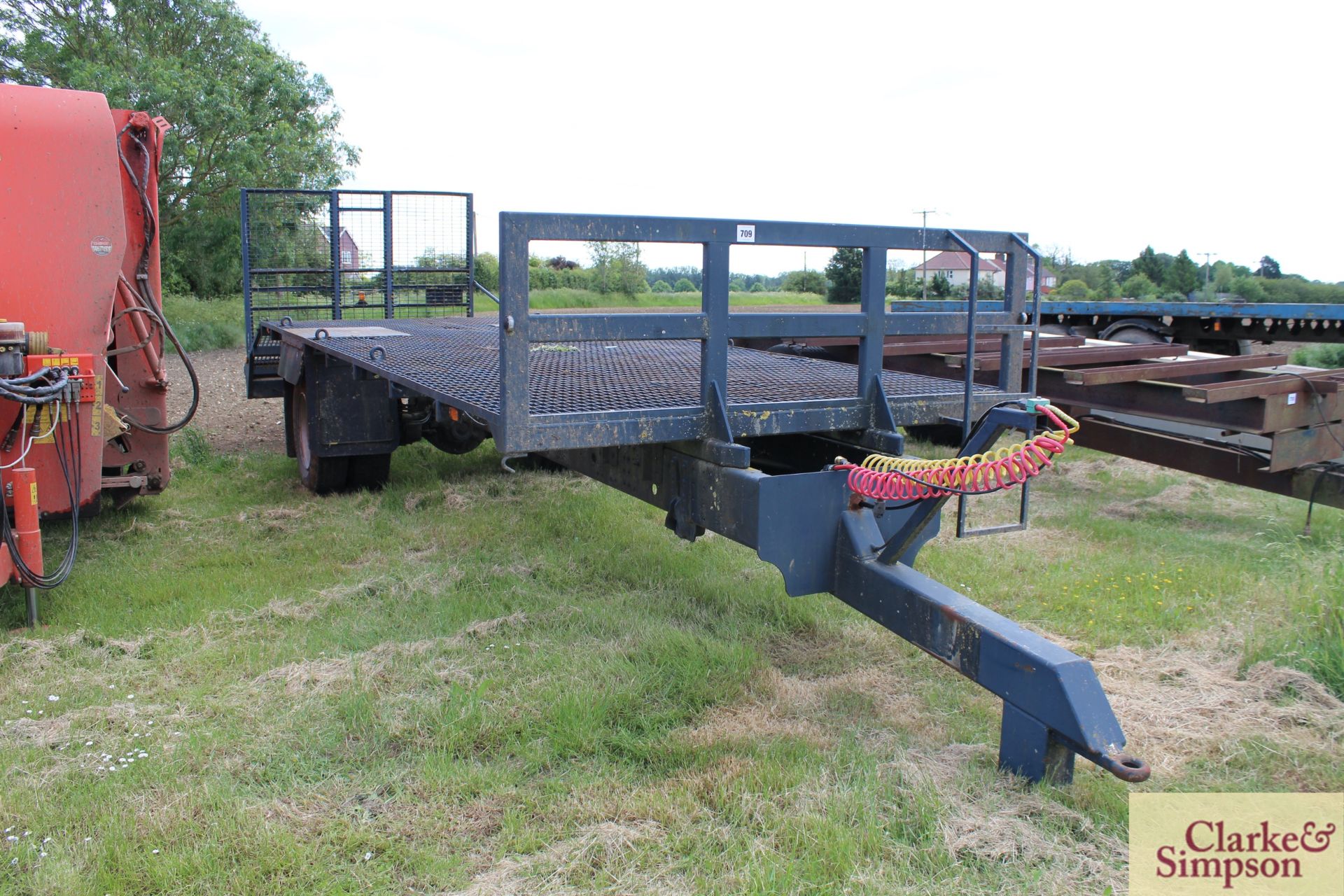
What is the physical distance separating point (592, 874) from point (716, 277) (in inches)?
73.6

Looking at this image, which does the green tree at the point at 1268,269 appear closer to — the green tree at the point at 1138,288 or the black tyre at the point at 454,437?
the green tree at the point at 1138,288

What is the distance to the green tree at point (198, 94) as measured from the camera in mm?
18297

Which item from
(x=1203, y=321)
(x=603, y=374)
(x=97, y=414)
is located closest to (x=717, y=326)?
(x=603, y=374)

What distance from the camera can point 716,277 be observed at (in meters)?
3.48

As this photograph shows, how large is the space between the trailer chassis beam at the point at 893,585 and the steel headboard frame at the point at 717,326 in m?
0.26

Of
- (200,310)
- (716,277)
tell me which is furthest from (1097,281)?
(716,277)

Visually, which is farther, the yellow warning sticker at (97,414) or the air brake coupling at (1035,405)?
the yellow warning sticker at (97,414)

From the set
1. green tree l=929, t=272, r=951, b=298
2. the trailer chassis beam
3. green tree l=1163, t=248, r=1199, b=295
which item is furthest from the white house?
green tree l=1163, t=248, r=1199, b=295

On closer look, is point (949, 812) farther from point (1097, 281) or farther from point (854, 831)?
point (1097, 281)

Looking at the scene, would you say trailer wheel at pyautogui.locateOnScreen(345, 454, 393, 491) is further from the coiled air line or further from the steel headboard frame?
the coiled air line

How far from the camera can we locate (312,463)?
7062 mm

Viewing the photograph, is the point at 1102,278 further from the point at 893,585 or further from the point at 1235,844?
the point at 1235,844

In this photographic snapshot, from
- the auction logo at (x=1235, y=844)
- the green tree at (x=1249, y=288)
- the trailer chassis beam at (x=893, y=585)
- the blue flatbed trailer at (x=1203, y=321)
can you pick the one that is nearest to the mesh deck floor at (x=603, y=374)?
the trailer chassis beam at (x=893, y=585)

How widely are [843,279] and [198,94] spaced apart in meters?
13.2
